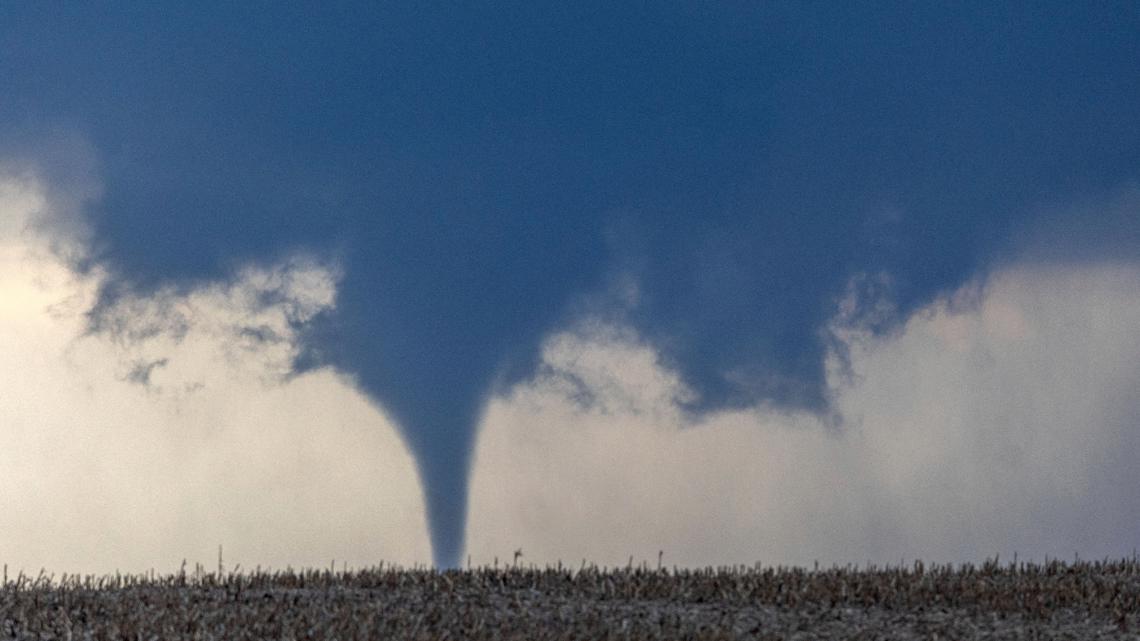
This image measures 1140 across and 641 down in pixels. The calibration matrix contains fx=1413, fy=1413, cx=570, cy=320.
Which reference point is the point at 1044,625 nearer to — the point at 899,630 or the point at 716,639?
the point at 899,630

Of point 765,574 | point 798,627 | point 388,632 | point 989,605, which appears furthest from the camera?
point 765,574

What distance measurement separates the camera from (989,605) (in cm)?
1892

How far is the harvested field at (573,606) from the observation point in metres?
16.3

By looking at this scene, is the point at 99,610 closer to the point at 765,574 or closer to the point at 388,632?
the point at 388,632

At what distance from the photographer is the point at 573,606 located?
57.9 ft

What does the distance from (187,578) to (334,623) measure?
449 centimetres

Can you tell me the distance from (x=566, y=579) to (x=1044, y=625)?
6.26 meters

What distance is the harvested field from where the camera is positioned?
1634 cm

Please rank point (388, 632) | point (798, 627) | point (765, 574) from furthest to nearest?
1. point (765, 574)
2. point (798, 627)
3. point (388, 632)

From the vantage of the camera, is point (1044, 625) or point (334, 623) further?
point (1044, 625)

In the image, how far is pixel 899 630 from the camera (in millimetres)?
Answer: 17312

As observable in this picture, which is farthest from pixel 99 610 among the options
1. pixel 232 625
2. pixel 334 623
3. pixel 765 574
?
pixel 765 574

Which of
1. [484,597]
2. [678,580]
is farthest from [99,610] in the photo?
[678,580]

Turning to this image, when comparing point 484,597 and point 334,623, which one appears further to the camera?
point 484,597
